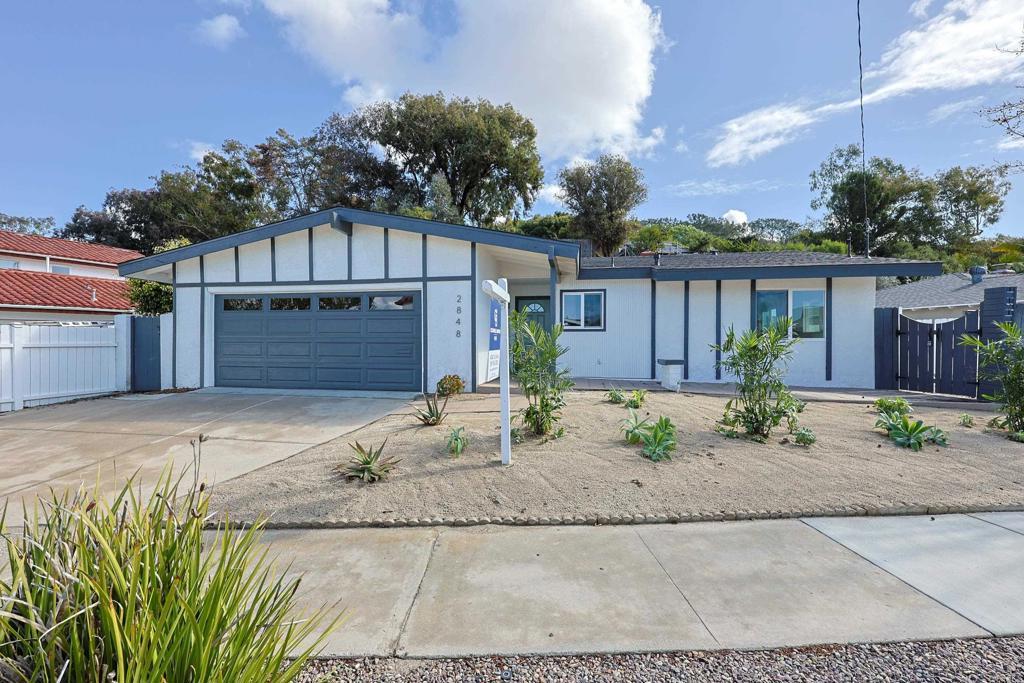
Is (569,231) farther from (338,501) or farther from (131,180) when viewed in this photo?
(131,180)

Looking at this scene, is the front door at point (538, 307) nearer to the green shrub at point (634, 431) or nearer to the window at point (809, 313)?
the window at point (809, 313)

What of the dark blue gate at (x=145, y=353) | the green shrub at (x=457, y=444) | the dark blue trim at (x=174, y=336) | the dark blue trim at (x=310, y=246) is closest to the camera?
the green shrub at (x=457, y=444)

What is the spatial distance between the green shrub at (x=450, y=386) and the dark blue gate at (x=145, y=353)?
268 inches

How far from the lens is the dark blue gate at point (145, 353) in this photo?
10852 mm

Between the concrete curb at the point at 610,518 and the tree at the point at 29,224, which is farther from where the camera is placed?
the tree at the point at 29,224

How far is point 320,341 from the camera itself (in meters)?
10.3

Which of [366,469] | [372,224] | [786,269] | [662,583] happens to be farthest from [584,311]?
[662,583]

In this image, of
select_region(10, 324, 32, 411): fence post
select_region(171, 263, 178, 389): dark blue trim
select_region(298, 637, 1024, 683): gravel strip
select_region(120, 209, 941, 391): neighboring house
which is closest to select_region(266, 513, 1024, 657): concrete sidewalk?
select_region(298, 637, 1024, 683): gravel strip

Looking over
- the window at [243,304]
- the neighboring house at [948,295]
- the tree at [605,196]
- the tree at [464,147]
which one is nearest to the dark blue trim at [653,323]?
the neighboring house at [948,295]

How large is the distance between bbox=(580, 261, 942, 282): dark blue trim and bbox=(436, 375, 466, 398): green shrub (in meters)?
4.50

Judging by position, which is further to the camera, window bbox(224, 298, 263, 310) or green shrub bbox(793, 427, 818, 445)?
window bbox(224, 298, 263, 310)

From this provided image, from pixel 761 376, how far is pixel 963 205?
1510 inches

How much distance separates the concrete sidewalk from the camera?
7.70ft

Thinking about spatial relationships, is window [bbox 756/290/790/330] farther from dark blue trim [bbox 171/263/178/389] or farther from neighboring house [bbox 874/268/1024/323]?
dark blue trim [bbox 171/263/178/389]
